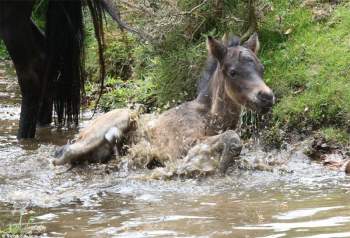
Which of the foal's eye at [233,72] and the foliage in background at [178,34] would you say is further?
the foliage in background at [178,34]

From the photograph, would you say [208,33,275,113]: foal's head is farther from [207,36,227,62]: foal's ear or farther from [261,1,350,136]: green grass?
[261,1,350,136]: green grass

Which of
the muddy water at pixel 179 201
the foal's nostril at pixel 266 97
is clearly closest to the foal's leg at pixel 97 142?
the muddy water at pixel 179 201

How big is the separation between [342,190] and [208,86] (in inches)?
72.3

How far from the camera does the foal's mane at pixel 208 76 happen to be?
6.29 metres

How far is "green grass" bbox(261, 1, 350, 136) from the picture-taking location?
22.0 feet

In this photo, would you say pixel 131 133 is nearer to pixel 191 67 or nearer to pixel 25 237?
pixel 191 67

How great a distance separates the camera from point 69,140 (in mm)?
7438

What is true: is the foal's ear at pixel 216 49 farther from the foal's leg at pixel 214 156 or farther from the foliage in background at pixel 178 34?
the foliage in background at pixel 178 34

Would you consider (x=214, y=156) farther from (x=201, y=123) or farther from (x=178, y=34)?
(x=178, y=34)

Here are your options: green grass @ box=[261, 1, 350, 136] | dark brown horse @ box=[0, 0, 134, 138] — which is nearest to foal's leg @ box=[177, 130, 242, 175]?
green grass @ box=[261, 1, 350, 136]

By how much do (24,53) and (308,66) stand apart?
2.85m

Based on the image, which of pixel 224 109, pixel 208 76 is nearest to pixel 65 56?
pixel 208 76

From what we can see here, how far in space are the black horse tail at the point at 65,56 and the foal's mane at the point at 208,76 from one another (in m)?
1.70

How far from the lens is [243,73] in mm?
5941
